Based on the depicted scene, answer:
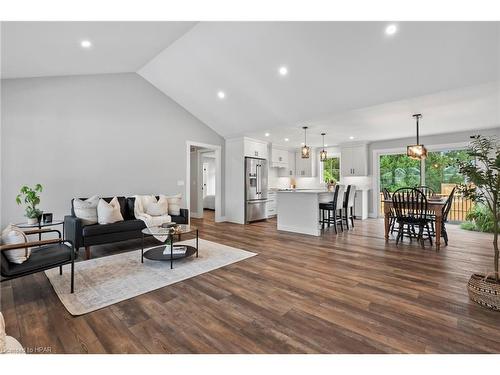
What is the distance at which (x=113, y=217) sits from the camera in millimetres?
3916

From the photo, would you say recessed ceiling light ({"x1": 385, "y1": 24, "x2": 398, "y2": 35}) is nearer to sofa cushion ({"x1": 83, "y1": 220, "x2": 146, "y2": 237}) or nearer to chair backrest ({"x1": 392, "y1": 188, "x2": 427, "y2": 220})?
chair backrest ({"x1": 392, "y1": 188, "x2": 427, "y2": 220})

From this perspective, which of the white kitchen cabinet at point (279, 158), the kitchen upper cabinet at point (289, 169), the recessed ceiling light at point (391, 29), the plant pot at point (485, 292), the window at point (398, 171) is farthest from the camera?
the kitchen upper cabinet at point (289, 169)

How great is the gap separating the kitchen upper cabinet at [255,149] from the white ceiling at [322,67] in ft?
3.47

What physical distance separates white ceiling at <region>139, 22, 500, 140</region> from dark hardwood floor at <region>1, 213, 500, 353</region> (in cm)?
270

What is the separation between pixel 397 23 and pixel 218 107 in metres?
3.82

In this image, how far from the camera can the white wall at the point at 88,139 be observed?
12.8 ft

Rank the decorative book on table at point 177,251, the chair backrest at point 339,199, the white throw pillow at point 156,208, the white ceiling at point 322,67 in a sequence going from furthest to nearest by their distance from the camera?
the chair backrest at point 339,199, the white throw pillow at point 156,208, the decorative book on table at point 177,251, the white ceiling at point 322,67

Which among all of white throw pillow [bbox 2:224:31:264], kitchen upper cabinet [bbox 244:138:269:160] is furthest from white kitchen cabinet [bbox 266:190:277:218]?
white throw pillow [bbox 2:224:31:264]

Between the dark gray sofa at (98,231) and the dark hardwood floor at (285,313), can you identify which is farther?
the dark gray sofa at (98,231)

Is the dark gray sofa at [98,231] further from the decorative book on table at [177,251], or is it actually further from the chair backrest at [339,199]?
the chair backrest at [339,199]

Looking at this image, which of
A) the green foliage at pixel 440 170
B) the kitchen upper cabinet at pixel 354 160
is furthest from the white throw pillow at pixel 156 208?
the green foliage at pixel 440 170
